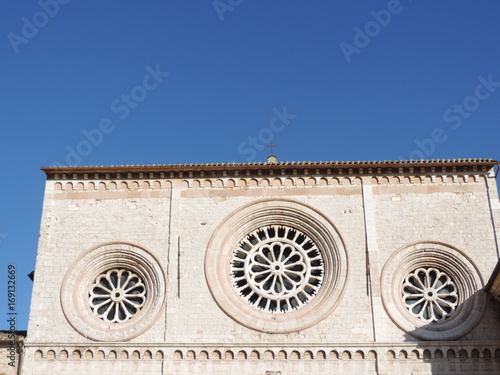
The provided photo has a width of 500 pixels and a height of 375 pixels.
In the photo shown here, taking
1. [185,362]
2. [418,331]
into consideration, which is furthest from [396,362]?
[185,362]

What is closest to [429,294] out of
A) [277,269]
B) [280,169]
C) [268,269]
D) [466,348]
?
[466,348]

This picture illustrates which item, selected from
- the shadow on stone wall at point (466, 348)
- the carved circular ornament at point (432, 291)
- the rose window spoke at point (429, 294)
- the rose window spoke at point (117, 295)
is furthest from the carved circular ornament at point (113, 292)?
the shadow on stone wall at point (466, 348)

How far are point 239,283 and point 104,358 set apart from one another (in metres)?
4.17

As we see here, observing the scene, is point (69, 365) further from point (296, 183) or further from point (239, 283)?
point (296, 183)

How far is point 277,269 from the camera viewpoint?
1964cm

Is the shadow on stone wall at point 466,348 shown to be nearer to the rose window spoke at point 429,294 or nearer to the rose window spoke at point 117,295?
the rose window spoke at point 429,294

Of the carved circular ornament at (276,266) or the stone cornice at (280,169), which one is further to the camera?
the stone cornice at (280,169)

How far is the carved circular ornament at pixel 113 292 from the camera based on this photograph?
62.6ft

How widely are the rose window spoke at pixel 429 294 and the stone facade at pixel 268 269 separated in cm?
4

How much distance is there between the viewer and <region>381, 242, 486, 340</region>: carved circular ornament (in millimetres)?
18688

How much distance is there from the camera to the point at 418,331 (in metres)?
18.6

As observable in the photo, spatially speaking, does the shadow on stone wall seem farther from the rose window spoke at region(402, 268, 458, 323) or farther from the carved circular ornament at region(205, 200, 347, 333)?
the carved circular ornament at region(205, 200, 347, 333)

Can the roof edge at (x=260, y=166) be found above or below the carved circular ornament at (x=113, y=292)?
above

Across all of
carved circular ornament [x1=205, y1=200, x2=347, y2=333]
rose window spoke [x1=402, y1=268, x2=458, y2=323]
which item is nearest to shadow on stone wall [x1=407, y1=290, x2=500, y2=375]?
rose window spoke [x1=402, y1=268, x2=458, y2=323]
